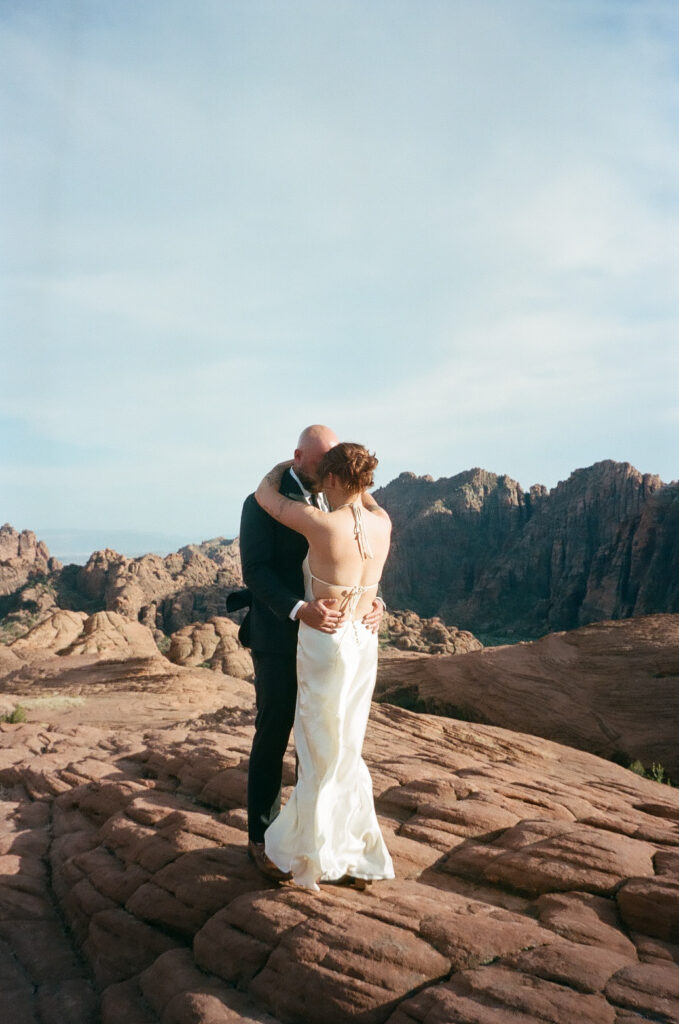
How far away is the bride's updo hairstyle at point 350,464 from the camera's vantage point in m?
4.11

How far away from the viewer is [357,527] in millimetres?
4254

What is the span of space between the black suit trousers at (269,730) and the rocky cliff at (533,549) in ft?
188

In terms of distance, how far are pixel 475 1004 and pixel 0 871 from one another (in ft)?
16.2

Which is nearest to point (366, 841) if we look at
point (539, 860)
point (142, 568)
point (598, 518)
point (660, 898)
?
point (539, 860)

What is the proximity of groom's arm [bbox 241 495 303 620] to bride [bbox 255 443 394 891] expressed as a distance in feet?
0.61

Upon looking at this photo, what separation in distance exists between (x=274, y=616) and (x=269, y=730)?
82 centimetres

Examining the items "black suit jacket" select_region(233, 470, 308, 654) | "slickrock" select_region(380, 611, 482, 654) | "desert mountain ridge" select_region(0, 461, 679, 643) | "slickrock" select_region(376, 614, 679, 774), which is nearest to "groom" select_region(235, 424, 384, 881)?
"black suit jacket" select_region(233, 470, 308, 654)

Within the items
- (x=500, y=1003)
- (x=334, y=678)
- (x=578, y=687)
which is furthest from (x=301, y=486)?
(x=578, y=687)

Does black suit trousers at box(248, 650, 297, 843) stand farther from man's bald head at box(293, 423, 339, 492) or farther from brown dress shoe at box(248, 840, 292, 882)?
man's bald head at box(293, 423, 339, 492)

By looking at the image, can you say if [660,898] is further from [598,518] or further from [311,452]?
[598,518]

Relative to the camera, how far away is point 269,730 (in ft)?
15.4

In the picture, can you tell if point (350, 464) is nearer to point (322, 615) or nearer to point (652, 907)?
point (322, 615)

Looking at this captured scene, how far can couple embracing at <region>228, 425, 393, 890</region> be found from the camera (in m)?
4.23

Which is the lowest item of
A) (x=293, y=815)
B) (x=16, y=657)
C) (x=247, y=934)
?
(x=16, y=657)
